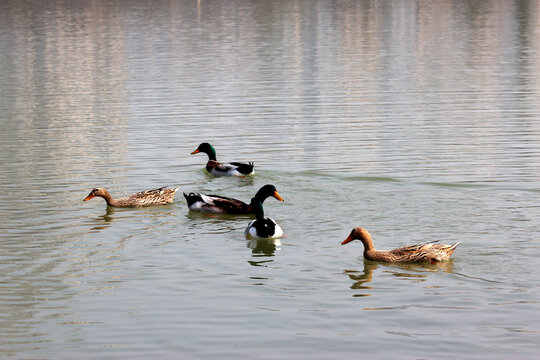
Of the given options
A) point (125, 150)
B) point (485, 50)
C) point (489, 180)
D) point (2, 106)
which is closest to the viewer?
point (489, 180)

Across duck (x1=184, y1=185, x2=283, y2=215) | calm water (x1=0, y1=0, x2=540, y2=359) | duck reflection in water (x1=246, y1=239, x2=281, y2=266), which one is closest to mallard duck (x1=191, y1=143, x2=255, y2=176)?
calm water (x1=0, y1=0, x2=540, y2=359)

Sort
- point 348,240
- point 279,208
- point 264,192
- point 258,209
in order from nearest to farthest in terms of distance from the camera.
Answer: point 348,240
point 258,209
point 264,192
point 279,208

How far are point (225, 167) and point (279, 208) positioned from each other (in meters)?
3.90

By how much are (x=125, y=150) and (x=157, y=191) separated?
6.79m

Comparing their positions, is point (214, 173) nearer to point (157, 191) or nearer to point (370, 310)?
point (157, 191)

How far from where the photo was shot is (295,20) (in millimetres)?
82938

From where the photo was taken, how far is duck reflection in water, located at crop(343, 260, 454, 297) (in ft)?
49.1

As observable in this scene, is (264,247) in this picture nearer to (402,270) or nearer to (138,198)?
(402,270)

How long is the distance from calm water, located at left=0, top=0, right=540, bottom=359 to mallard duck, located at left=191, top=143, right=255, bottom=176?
315 millimetres

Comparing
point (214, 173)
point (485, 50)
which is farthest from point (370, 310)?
point (485, 50)

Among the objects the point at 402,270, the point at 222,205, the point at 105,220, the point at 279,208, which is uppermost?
the point at 222,205

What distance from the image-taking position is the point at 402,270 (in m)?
15.4

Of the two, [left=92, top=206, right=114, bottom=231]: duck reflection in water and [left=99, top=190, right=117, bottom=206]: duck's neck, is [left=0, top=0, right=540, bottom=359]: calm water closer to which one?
[left=92, top=206, right=114, bottom=231]: duck reflection in water

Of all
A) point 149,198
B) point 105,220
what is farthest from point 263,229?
point 105,220
